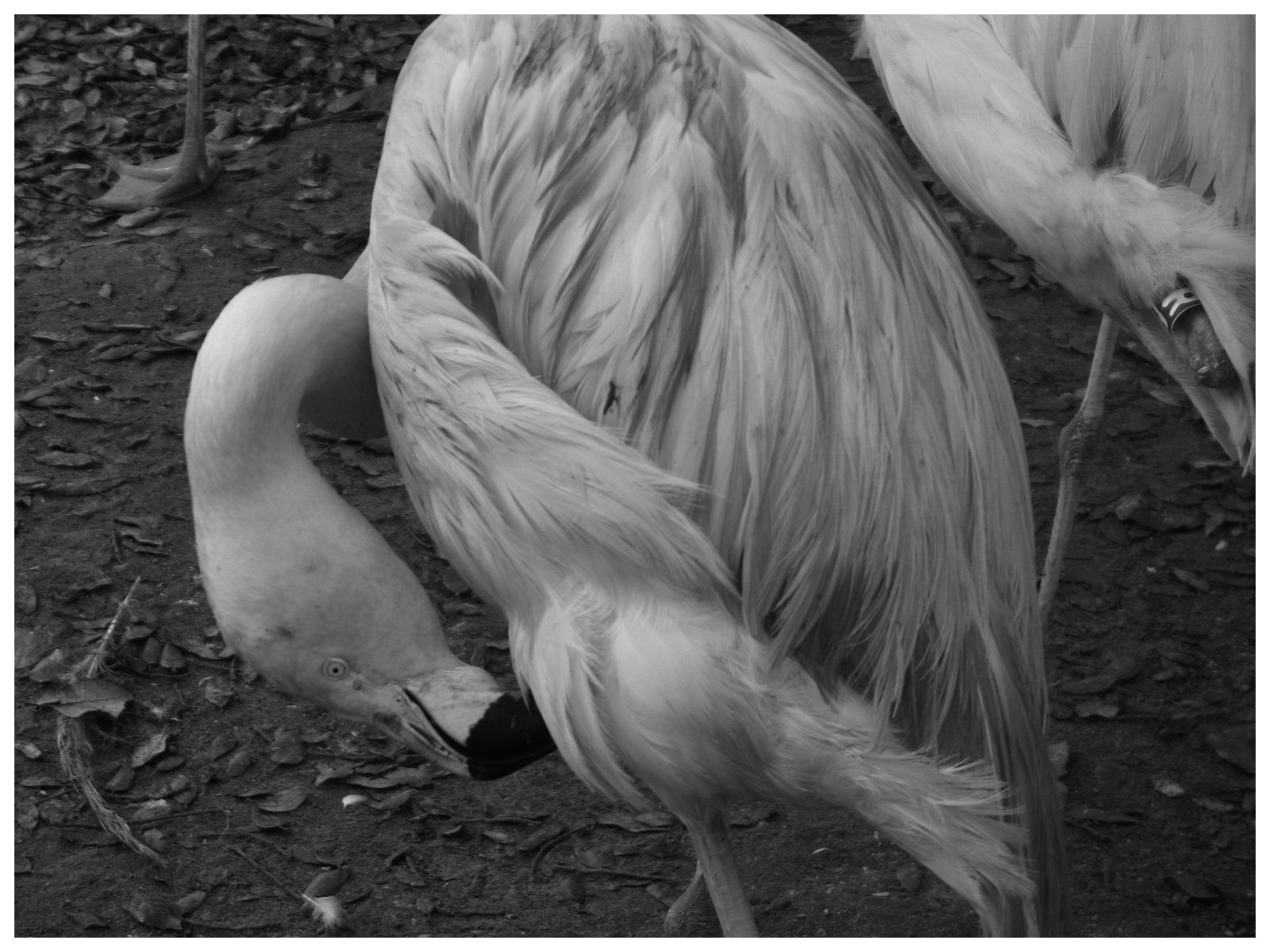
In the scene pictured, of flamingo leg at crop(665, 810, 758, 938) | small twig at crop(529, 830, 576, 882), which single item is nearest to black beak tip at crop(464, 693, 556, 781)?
flamingo leg at crop(665, 810, 758, 938)

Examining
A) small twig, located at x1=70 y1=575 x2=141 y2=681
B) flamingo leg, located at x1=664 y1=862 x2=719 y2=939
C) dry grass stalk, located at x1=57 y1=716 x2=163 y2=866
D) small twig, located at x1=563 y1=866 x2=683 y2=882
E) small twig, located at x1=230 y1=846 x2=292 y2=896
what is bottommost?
small twig, located at x1=230 y1=846 x2=292 y2=896

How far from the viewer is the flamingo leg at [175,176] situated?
14.6ft

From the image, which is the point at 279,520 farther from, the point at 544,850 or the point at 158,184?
the point at 158,184

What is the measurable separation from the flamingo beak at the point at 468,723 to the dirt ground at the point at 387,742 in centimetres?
78

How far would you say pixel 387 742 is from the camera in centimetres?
315

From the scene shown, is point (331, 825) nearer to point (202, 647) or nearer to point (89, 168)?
point (202, 647)

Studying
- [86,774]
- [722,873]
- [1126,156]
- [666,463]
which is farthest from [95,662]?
[1126,156]

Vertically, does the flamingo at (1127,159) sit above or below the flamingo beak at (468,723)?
above

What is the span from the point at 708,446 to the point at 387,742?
62.0 inches

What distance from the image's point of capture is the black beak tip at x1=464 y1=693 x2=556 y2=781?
6.61ft

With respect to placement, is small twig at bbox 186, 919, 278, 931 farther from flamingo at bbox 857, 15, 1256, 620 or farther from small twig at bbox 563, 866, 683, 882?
flamingo at bbox 857, 15, 1256, 620

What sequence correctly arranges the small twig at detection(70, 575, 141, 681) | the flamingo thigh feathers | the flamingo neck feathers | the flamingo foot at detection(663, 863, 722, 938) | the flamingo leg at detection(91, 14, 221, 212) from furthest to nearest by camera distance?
the flamingo leg at detection(91, 14, 221, 212), the small twig at detection(70, 575, 141, 681), the flamingo foot at detection(663, 863, 722, 938), the flamingo neck feathers, the flamingo thigh feathers

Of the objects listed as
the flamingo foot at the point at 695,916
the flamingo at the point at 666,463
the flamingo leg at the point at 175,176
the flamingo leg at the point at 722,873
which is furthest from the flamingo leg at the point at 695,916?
the flamingo leg at the point at 175,176

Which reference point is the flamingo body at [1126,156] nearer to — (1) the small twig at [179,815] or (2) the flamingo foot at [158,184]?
(1) the small twig at [179,815]
